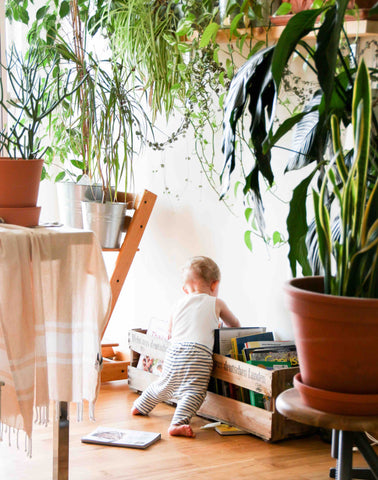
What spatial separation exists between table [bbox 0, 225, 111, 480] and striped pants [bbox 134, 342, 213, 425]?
34.9 inches

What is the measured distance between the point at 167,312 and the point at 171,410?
2.08ft

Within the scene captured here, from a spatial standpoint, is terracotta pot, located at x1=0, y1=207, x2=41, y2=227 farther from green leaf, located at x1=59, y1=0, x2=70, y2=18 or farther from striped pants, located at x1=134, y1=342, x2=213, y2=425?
green leaf, located at x1=59, y1=0, x2=70, y2=18

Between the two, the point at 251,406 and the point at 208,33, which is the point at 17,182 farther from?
the point at 251,406

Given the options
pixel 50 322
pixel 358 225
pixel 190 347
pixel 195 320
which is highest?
pixel 358 225

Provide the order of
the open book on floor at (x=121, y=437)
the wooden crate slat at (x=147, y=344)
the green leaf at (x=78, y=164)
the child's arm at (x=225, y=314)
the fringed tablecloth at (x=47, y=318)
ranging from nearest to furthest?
the fringed tablecloth at (x=47, y=318) < the open book on floor at (x=121, y=437) < the child's arm at (x=225, y=314) < the wooden crate slat at (x=147, y=344) < the green leaf at (x=78, y=164)

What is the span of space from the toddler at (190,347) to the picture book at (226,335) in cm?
3

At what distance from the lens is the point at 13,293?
6.63ft

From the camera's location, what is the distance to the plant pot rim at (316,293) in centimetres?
139

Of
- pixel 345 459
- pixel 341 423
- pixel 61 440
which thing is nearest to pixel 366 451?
pixel 345 459

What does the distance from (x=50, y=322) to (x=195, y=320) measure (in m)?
1.11

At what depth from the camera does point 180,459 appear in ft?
8.75

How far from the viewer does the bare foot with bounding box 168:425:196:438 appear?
115 inches

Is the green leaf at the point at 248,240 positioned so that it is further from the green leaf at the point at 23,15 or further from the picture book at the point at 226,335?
the green leaf at the point at 23,15

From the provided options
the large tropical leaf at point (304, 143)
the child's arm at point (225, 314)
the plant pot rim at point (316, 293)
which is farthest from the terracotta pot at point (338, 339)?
the child's arm at point (225, 314)
